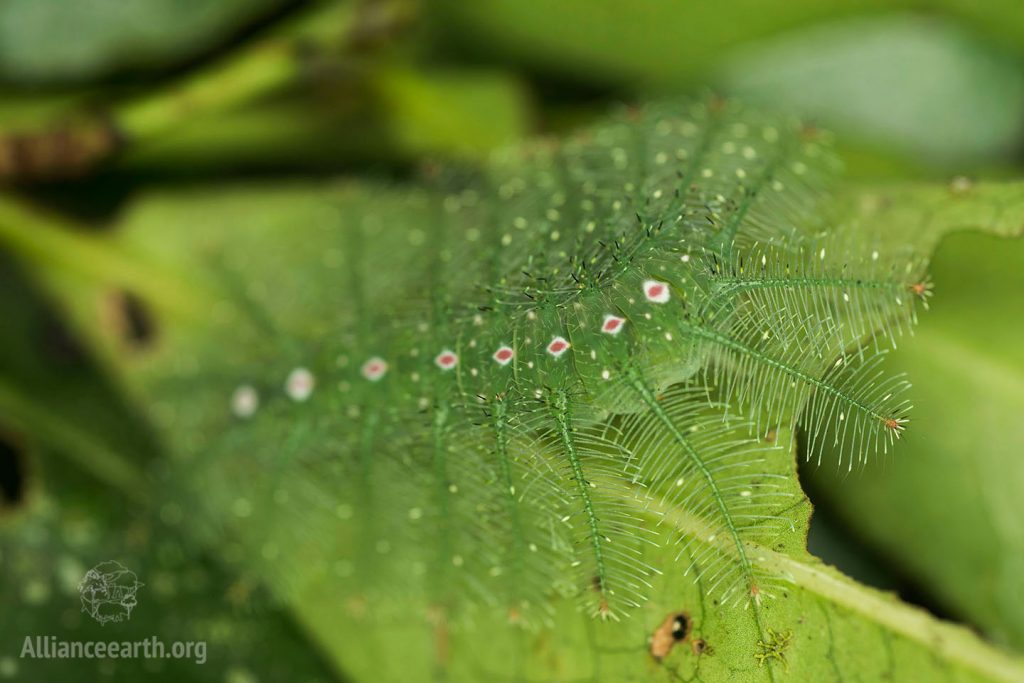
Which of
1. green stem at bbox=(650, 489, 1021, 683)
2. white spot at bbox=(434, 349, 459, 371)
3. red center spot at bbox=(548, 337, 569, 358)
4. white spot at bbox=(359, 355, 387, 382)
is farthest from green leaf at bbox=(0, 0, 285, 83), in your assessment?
green stem at bbox=(650, 489, 1021, 683)

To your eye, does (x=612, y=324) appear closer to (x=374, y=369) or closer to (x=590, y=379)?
(x=590, y=379)

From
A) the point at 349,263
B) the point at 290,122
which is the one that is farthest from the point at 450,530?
the point at 290,122

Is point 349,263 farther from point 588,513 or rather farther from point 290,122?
point 588,513

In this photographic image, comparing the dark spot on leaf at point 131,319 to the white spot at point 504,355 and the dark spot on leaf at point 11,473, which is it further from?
the white spot at point 504,355

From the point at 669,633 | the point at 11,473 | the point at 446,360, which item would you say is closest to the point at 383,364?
the point at 446,360

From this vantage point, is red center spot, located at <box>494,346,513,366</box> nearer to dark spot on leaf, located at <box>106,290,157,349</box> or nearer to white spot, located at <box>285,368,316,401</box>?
white spot, located at <box>285,368,316,401</box>
